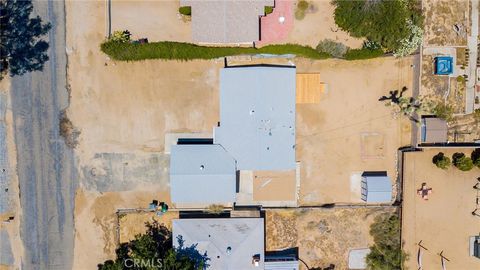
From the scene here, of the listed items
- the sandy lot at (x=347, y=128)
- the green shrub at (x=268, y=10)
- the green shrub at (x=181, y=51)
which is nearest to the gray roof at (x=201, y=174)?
the sandy lot at (x=347, y=128)

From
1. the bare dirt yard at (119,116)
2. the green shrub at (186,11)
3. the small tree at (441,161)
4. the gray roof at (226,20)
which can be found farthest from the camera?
the small tree at (441,161)

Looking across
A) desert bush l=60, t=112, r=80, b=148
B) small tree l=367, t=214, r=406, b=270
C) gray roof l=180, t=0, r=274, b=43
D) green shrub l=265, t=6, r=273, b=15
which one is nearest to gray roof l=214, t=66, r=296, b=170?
gray roof l=180, t=0, r=274, b=43

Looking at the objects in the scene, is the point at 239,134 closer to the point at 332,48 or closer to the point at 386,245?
the point at 332,48

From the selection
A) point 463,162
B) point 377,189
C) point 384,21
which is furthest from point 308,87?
point 463,162

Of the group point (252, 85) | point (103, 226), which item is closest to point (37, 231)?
point (103, 226)

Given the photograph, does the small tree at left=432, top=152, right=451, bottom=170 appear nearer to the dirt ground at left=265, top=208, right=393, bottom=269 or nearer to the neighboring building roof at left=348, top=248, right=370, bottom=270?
the dirt ground at left=265, top=208, right=393, bottom=269

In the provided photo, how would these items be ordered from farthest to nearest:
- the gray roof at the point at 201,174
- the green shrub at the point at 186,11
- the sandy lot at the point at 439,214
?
the sandy lot at the point at 439,214 < the green shrub at the point at 186,11 < the gray roof at the point at 201,174

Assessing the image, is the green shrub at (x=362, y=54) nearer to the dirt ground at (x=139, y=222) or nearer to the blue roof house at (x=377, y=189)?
the blue roof house at (x=377, y=189)
